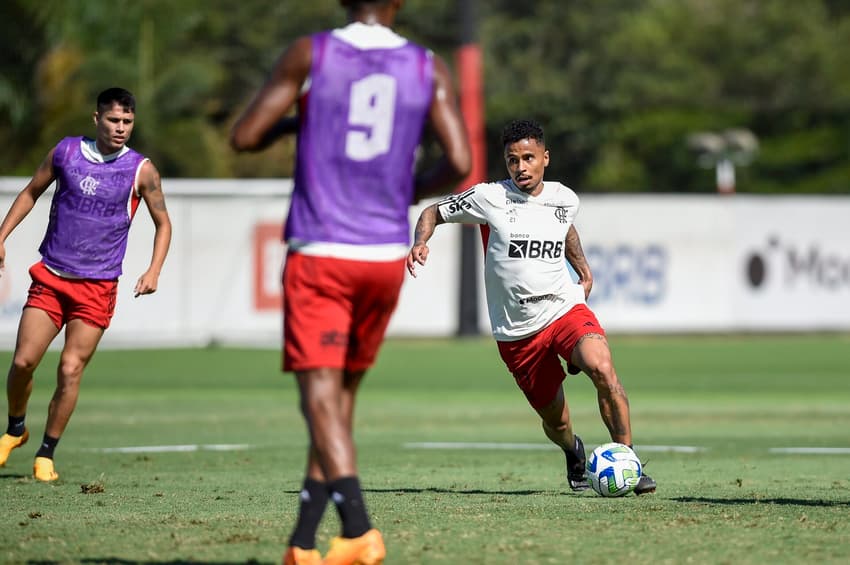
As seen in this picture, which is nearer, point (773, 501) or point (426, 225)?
point (773, 501)

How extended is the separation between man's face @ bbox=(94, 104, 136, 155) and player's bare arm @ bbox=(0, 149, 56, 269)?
369 millimetres

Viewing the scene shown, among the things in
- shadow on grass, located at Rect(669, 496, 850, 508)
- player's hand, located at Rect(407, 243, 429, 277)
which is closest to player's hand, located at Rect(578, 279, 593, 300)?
shadow on grass, located at Rect(669, 496, 850, 508)

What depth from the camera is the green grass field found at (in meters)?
7.01

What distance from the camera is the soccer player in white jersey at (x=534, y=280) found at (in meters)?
9.41

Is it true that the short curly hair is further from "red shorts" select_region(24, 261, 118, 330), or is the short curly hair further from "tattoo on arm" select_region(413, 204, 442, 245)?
"red shorts" select_region(24, 261, 118, 330)

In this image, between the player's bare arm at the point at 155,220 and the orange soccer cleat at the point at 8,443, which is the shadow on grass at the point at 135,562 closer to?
the player's bare arm at the point at 155,220

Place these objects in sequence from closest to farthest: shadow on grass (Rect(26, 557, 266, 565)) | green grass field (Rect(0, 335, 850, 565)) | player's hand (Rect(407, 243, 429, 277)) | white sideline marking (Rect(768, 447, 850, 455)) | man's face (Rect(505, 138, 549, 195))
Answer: shadow on grass (Rect(26, 557, 266, 565)) → green grass field (Rect(0, 335, 850, 565)) → player's hand (Rect(407, 243, 429, 277)) → man's face (Rect(505, 138, 549, 195)) → white sideline marking (Rect(768, 447, 850, 455))

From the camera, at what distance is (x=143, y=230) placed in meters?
25.5

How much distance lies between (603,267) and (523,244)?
19726 millimetres

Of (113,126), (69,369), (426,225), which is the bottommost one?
(69,369)

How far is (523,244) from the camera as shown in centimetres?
947

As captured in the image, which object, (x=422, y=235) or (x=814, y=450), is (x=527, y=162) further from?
(x=814, y=450)

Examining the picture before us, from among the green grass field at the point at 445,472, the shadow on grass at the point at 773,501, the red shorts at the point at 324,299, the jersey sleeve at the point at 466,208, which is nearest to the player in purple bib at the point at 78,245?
the green grass field at the point at 445,472

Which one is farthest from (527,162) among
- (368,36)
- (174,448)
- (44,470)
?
(174,448)
